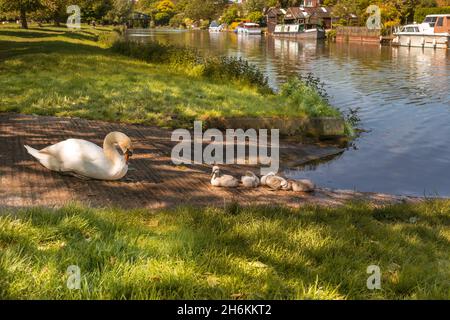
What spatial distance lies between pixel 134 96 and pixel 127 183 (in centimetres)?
760

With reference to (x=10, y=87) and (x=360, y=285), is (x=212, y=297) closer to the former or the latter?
(x=360, y=285)

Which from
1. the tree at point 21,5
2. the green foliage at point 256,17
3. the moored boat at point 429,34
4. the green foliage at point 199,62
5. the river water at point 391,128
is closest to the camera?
the river water at point 391,128

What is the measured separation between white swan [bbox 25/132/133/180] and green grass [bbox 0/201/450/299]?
1280mm

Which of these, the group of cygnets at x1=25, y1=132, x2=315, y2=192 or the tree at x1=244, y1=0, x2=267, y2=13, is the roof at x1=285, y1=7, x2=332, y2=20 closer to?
the tree at x1=244, y1=0, x2=267, y2=13

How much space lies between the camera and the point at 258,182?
805 centimetres

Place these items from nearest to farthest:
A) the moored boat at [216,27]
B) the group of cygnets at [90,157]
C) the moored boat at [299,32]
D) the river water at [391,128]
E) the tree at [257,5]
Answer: the group of cygnets at [90,157]
the river water at [391,128]
the moored boat at [299,32]
the moored boat at [216,27]
the tree at [257,5]

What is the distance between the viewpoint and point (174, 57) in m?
23.2

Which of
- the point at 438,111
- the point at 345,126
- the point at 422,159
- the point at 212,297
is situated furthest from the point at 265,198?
the point at 438,111

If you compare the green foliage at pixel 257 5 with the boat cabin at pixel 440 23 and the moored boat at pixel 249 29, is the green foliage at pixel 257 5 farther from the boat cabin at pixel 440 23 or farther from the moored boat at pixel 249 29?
the boat cabin at pixel 440 23

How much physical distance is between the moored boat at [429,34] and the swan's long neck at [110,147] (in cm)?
5691

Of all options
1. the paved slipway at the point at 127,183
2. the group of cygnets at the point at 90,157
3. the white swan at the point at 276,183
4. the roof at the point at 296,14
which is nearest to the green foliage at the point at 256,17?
the roof at the point at 296,14

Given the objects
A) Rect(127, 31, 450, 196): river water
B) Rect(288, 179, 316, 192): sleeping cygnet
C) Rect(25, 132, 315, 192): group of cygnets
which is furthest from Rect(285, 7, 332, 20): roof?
Rect(25, 132, 315, 192): group of cygnets

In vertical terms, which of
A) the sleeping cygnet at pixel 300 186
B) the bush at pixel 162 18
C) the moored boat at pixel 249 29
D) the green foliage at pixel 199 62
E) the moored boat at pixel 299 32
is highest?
the bush at pixel 162 18

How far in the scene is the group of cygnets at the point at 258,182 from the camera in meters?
7.67
